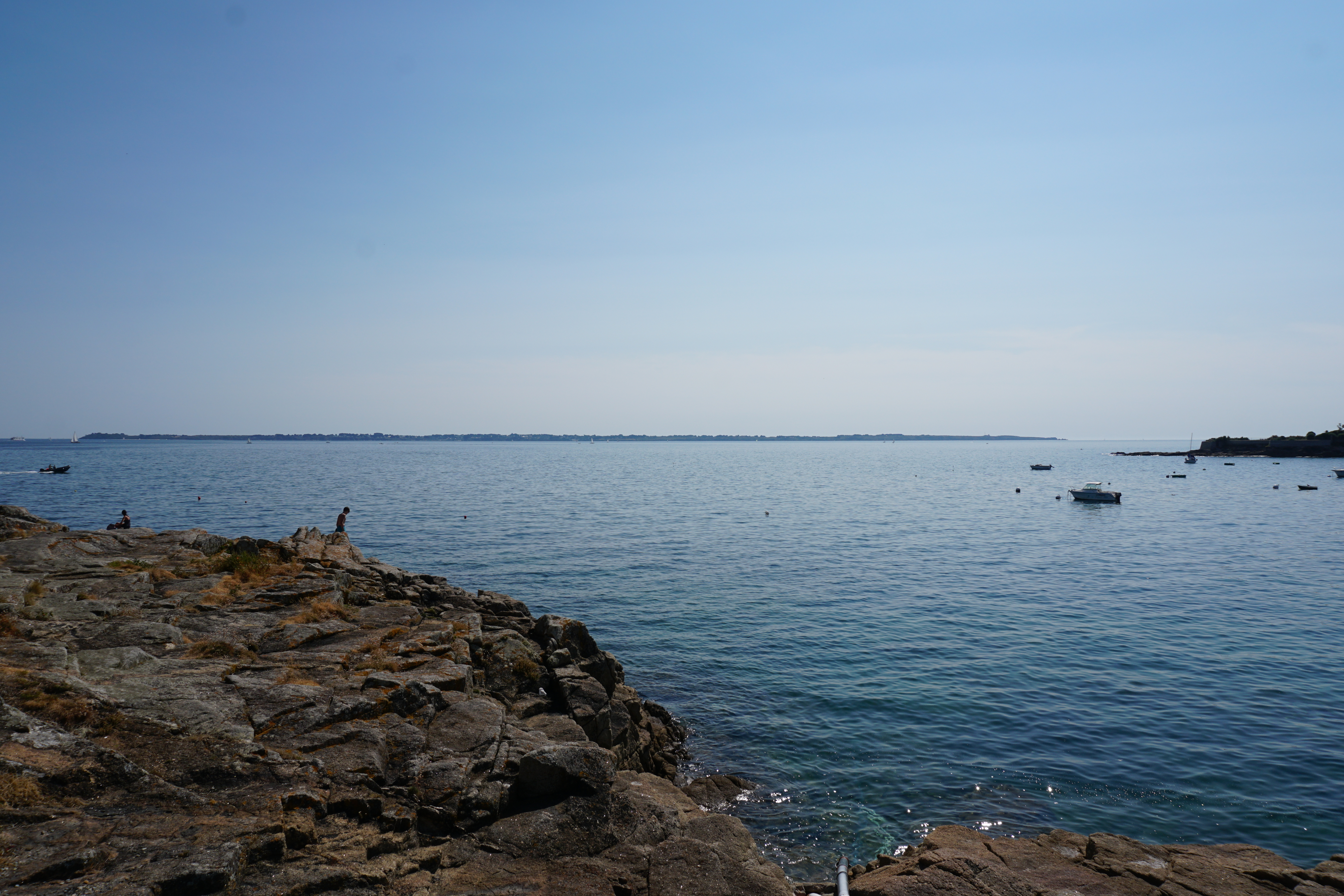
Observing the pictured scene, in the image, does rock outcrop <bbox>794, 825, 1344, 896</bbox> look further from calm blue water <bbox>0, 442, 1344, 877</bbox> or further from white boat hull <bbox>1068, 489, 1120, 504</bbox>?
white boat hull <bbox>1068, 489, 1120, 504</bbox>

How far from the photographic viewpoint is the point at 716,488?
111562 mm

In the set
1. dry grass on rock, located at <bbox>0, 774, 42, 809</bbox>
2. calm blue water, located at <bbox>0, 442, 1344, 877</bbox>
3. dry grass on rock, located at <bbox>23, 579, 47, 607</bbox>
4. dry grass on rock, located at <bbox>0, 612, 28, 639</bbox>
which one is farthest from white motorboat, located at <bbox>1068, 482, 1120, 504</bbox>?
dry grass on rock, located at <bbox>0, 774, 42, 809</bbox>

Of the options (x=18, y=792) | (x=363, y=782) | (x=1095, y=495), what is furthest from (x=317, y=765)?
(x=1095, y=495)

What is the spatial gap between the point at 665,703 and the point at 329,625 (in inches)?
459

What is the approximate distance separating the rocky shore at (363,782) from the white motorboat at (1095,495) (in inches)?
3395

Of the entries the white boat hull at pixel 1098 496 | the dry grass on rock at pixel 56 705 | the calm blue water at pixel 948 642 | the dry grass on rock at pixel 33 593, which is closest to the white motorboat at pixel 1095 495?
the white boat hull at pixel 1098 496

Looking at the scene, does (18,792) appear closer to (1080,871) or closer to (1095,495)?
(1080,871)

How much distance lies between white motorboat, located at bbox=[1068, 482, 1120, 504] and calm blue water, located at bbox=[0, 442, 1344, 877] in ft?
37.9

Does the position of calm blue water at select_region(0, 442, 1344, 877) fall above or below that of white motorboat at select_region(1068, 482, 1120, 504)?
below

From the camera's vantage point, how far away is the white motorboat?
88.1 meters

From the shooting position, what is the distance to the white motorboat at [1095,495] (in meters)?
88.1

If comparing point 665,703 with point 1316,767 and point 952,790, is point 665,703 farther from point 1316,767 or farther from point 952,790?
point 1316,767

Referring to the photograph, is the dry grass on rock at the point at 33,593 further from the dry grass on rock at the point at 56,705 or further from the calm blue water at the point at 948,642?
the calm blue water at the point at 948,642

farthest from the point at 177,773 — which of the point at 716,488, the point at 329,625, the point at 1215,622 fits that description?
the point at 716,488
